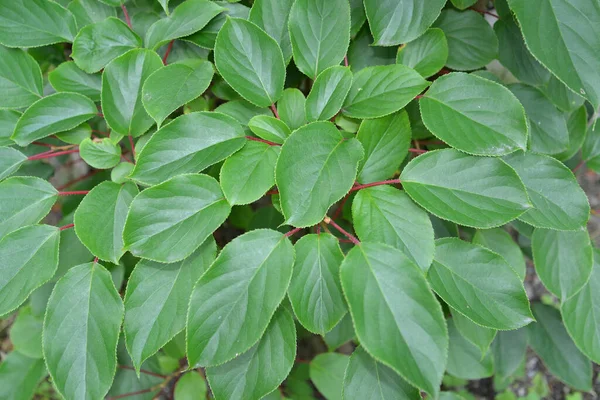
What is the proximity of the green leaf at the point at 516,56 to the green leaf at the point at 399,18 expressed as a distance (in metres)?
0.29

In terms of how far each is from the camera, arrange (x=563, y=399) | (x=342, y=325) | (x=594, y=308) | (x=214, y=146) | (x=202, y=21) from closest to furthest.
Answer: (x=214, y=146) → (x=202, y=21) → (x=594, y=308) → (x=342, y=325) → (x=563, y=399)

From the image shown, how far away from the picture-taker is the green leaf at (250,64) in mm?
869

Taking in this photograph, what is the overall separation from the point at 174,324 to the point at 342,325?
567mm

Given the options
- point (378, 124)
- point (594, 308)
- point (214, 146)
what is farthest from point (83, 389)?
point (594, 308)

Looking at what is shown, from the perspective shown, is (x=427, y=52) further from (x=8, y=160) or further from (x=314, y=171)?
(x=8, y=160)

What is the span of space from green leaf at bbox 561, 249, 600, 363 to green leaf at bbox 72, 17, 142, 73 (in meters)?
1.16

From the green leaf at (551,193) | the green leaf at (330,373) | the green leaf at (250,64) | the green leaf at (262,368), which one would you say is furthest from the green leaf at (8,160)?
the green leaf at (551,193)

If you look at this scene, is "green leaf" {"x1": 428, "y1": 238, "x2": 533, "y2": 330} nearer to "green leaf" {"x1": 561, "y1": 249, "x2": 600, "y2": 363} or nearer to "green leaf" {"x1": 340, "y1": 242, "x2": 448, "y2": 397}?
"green leaf" {"x1": 340, "y1": 242, "x2": 448, "y2": 397}

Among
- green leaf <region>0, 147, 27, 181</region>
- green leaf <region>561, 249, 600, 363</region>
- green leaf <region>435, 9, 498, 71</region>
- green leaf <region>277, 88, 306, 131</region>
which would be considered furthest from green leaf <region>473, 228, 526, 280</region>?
green leaf <region>0, 147, 27, 181</region>

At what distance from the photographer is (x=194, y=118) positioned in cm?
83

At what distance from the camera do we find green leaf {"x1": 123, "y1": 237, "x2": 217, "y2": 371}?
0.83m

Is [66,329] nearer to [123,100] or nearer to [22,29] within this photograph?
[123,100]

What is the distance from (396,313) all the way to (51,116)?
81cm

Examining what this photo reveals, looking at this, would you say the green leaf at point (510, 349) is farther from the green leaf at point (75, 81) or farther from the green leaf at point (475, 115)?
the green leaf at point (75, 81)
